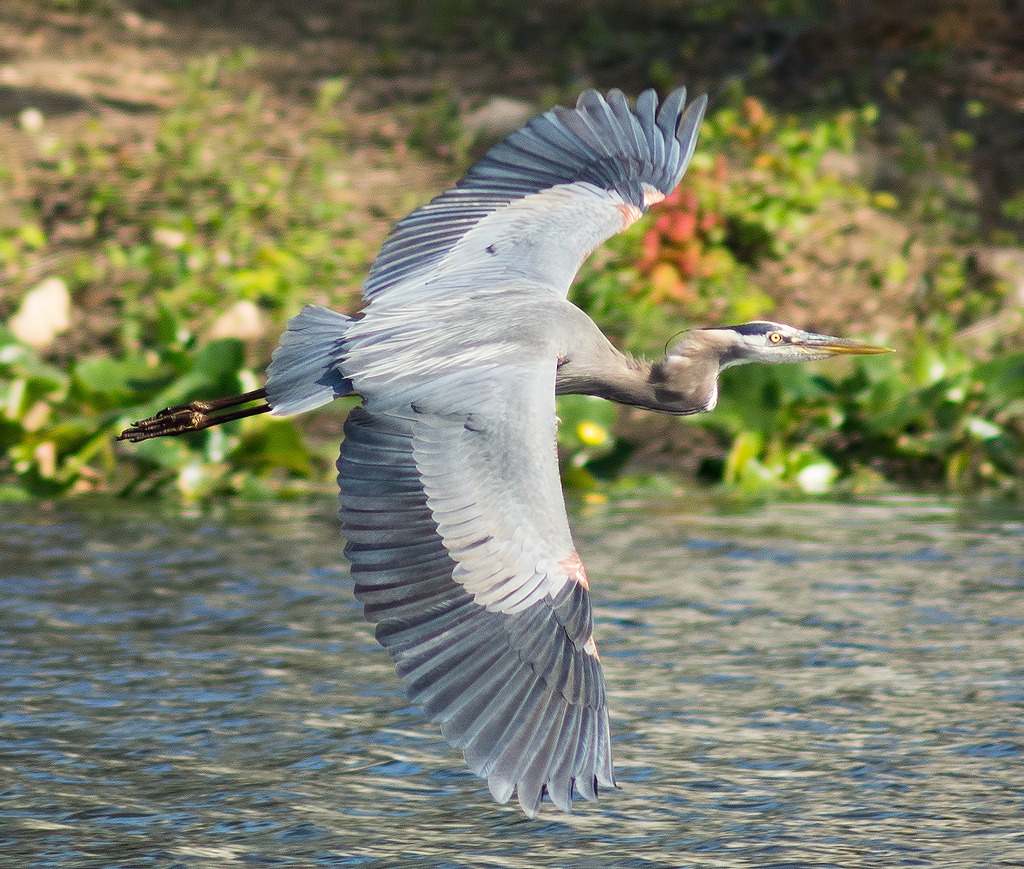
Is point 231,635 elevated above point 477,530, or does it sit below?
below

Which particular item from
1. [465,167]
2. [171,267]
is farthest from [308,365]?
[465,167]

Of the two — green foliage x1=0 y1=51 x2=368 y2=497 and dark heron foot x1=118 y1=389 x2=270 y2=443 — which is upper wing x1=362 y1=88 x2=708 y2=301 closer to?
dark heron foot x1=118 y1=389 x2=270 y2=443

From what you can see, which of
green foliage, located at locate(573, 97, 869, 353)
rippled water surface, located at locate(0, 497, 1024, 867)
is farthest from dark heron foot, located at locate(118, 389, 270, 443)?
green foliage, located at locate(573, 97, 869, 353)

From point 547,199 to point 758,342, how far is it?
31.6 inches

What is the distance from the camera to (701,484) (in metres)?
8.73

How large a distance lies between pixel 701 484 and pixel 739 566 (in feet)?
5.16

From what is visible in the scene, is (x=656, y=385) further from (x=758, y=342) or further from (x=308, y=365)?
(x=308, y=365)

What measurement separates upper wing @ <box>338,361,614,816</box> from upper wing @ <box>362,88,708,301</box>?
1.11 meters

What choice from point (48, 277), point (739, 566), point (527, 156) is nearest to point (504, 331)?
point (527, 156)

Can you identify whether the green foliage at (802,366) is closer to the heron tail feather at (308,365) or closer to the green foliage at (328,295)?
the green foliage at (328,295)

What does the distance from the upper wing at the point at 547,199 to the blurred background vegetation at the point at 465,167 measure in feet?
8.87

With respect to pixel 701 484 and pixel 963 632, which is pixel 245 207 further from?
pixel 963 632

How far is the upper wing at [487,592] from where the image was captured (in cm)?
384

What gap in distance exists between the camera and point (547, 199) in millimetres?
5645
